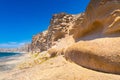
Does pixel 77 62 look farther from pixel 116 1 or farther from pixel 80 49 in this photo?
pixel 116 1

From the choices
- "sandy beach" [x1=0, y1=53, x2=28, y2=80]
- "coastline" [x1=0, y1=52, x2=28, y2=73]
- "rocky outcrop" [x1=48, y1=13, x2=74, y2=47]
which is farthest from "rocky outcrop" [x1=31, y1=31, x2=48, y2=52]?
"rocky outcrop" [x1=48, y1=13, x2=74, y2=47]

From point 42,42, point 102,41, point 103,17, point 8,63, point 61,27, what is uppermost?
point 42,42

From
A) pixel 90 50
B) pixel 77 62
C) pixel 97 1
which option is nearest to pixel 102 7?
pixel 97 1

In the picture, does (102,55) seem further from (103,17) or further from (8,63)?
(8,63)

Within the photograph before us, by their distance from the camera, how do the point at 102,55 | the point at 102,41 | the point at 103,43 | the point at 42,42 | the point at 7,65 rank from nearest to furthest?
the point at 102,55
the point at 103,43
the point at 102,41
the point at 7,65
the point at 42,42

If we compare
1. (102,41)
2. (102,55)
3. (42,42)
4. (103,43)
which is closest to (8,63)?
(102,41)

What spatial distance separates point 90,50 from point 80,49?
1.08 m

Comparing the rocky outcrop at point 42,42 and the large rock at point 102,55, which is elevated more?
the rocky outcrop at point 42,42

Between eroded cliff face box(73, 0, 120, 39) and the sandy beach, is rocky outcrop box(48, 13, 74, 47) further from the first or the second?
eroded cliff face box(73, 0, 120, 39)

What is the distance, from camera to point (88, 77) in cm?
668

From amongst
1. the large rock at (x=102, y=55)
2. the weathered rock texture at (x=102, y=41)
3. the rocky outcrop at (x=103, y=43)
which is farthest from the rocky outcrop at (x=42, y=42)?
the large rock at (x=102, y=55)

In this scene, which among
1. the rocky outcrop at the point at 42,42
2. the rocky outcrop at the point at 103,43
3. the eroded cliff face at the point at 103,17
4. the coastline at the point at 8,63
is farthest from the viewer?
the rocky outcrop at the point at 42,42

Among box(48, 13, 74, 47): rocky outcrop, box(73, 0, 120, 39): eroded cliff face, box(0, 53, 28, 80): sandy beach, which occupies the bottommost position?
box(0, 53, 28, 80): sandy beach

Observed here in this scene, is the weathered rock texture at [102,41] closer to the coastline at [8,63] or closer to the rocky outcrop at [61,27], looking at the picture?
the coastline at [8,63]
